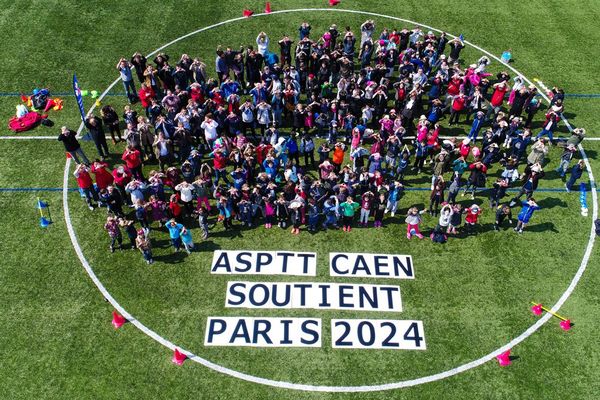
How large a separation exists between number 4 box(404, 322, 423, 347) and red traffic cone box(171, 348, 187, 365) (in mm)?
6885

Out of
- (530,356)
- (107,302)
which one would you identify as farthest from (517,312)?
(107,302)

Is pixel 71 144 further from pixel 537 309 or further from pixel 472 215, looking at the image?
pixel 537 309

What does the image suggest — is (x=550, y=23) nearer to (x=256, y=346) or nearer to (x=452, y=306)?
(x=452, y=306)

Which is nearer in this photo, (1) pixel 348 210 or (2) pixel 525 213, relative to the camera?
(1) pixel 348 210

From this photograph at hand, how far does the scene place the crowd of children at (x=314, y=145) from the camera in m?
18.4

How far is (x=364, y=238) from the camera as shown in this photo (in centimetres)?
1869

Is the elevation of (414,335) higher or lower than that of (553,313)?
lower

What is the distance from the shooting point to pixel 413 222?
18.2 m

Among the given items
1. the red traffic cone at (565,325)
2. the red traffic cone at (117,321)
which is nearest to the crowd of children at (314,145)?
the red traffic cone at (117,321)

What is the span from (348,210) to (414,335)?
4885 millimetres

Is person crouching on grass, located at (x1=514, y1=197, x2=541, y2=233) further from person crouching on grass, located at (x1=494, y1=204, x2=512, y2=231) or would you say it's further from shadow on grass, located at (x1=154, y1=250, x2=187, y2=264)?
shadow on grass, located at (x1=154, y1=250, x2=187, y2=264)

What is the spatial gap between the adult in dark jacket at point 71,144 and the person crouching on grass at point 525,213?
17.3 metres

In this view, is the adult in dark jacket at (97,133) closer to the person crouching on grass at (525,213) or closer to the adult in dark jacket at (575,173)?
the person crouching on grass at (525,213)

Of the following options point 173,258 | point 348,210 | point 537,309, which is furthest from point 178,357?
point 537,309
